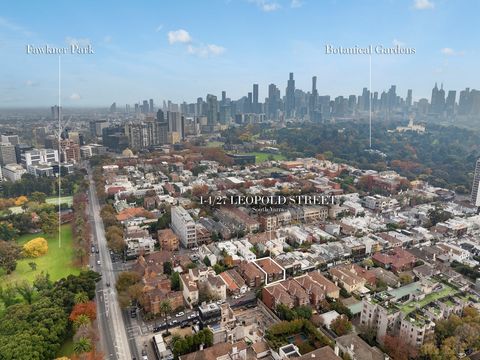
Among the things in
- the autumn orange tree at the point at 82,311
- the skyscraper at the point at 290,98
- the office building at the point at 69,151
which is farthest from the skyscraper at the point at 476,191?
the skyscraper at the point at 290,98

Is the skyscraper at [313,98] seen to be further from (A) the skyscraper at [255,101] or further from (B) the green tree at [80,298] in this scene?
(B) the green tree at [80,298]

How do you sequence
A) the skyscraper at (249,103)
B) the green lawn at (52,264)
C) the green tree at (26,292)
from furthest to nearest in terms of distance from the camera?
the skyscraper at (249,103) → the green lawn at (52,264) → the green tree at (26,292)

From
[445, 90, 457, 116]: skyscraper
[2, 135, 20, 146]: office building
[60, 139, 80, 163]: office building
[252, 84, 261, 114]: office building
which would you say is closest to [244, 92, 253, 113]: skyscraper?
[252, 84, 261, 114]: office building

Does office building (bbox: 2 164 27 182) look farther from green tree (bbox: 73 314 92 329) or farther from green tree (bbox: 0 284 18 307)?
green tree (bbox: 73 314 92 329)

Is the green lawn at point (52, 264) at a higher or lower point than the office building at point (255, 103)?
lower

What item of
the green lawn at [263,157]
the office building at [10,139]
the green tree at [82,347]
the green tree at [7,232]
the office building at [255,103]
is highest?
the office building at [255,103]

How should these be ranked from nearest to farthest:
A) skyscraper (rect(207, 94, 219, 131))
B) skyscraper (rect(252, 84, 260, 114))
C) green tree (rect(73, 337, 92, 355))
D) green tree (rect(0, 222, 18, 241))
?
green tree (rect(73, 337, 92, 355))
green tree (rect(0, 222, 18, 241))
skyscraper (rect(207, 94, 219, 131))
skyscraper (rect(252, 84, 260, 114))

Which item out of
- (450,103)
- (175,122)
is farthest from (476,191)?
(450,103)

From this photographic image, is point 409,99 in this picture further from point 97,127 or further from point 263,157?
point 97,127
